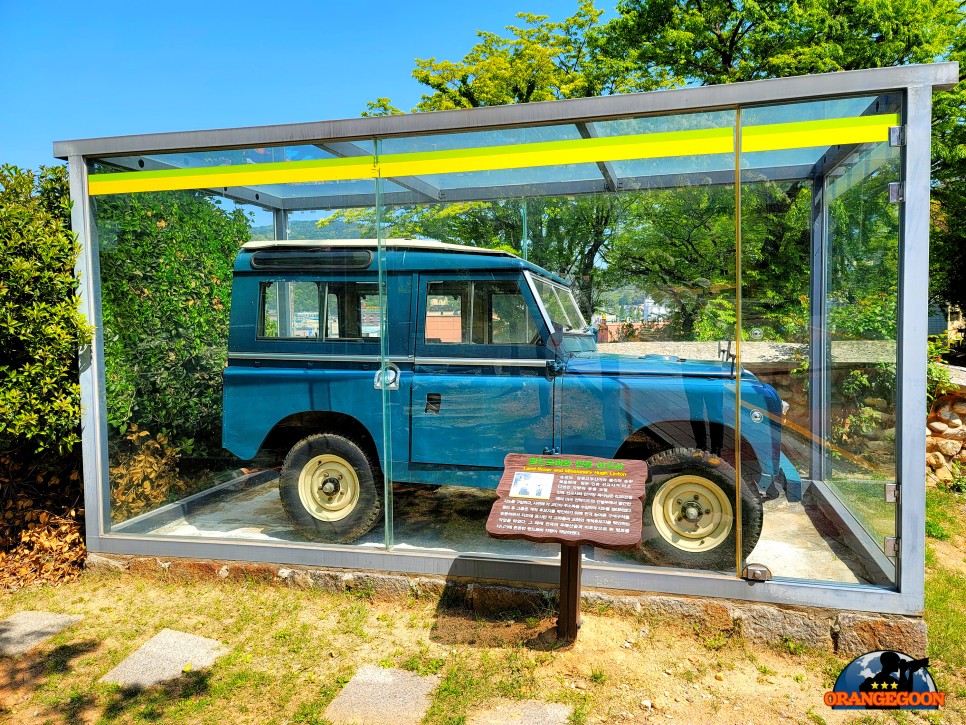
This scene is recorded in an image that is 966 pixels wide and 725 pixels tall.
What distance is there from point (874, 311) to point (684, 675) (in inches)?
98.4

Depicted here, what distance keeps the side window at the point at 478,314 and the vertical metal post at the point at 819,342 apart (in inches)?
76.7

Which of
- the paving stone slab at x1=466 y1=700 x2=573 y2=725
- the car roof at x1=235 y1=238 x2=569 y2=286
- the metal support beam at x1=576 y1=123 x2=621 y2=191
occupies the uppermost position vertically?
the metal support beam at x1=576 y1=123 x2=621 y2=191

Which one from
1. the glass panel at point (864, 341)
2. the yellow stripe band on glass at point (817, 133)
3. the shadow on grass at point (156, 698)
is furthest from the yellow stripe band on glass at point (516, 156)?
the shadow on grass at point (156, 698)

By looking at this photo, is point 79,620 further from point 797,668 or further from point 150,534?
point 797,668

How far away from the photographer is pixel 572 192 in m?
4.41

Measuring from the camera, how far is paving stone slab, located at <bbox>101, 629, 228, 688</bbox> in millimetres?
3633

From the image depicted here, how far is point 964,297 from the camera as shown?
1432 centimetres

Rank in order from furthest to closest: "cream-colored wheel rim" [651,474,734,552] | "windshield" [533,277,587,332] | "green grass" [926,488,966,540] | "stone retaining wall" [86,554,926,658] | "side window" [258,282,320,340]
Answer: "green grass" [926,488,966,540] < "side window" [258,282,320,340] < "windshield" [533,277,587,332] < "cream-colored wheel rim" [651,474,734,552] < "stone retaining wall" [86,554,926,658]

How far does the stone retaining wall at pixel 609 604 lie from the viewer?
3693 mm

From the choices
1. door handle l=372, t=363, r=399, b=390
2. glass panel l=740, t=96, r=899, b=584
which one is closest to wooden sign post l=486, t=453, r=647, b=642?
glass panel l=740, t=96, r=899, b=584

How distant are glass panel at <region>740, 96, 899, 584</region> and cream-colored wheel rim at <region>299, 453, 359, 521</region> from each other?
2.73m

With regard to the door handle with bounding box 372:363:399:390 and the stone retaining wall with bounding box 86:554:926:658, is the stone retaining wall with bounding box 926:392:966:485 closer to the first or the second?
the stone retaining wall with bounding box 86:554:926:658

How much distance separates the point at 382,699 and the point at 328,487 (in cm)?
176

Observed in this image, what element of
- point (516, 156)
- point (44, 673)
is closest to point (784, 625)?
point (516, 156)
